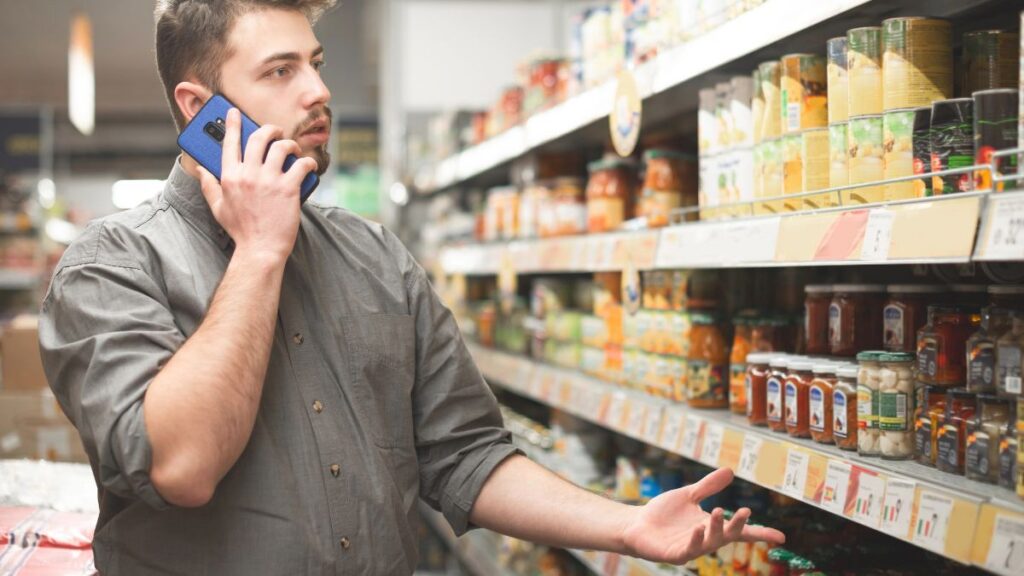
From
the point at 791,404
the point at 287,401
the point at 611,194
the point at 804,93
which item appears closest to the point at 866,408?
the point at 791,404

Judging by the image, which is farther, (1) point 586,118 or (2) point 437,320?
(1) point 586,118

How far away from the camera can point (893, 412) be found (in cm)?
165

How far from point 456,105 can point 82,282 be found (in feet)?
15.7

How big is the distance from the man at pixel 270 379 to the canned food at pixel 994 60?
705 millimetres

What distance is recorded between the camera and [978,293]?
1.77 m

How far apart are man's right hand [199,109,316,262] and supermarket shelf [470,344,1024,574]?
88 cm

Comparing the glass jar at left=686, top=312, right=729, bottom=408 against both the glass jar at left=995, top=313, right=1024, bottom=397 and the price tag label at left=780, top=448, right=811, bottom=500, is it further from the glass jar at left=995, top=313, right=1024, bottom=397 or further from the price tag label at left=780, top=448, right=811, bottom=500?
the glass jar at left=995, top=313, right=1024, bottom=397

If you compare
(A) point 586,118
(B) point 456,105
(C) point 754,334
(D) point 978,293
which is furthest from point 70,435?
(B) point 456,105

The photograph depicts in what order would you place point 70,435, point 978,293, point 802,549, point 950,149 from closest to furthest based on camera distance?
point 950,149 → point 978,293 → point 802,549 → point 70,435

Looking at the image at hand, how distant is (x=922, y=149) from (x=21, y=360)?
9.10 feet

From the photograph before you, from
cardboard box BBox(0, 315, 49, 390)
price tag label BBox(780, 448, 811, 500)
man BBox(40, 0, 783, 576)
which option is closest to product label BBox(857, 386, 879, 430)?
price tag label BBox(780, 448, 811, 500)

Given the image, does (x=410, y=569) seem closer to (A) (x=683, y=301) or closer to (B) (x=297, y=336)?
(B) (x=297, y=336)

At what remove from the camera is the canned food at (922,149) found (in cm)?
153

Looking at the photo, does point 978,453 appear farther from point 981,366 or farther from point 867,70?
point 867,70
